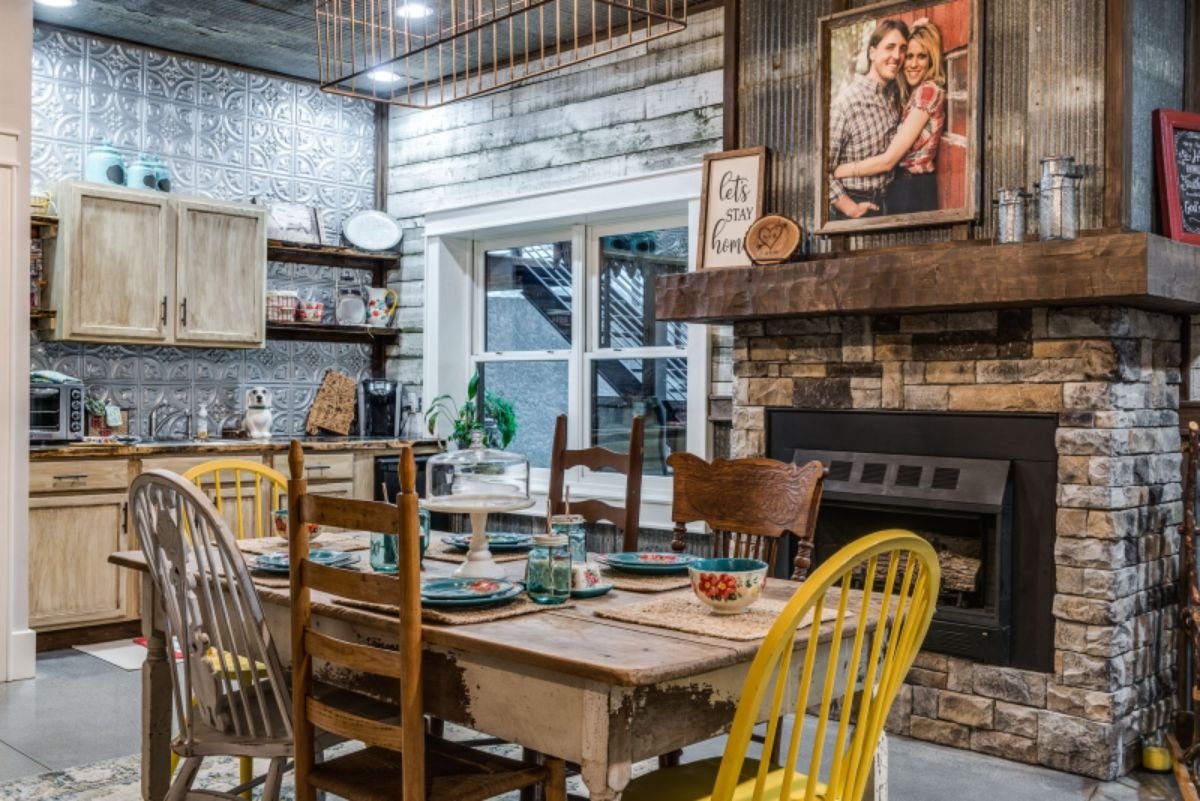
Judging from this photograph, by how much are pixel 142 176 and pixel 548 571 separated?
410 cm

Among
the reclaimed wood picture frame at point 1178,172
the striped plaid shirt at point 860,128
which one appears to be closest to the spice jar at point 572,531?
the striped plaid shirt at point 860,128

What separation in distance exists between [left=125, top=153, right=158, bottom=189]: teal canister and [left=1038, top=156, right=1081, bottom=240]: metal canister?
4.06m

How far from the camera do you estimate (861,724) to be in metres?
1.81

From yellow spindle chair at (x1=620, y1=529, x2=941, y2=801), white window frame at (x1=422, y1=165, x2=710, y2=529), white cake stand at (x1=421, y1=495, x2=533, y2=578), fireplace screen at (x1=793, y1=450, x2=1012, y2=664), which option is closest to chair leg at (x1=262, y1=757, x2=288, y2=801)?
white cake stand at (x1=421, y1=495, x2=533, y2=578)

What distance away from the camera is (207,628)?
230 centimetres

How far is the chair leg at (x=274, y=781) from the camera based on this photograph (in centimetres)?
233

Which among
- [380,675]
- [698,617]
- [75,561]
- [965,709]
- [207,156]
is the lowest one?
[965,709]

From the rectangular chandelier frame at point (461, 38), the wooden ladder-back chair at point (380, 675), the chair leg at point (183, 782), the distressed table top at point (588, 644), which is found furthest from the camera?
the rectangular chandelier frame at point (461, 38)

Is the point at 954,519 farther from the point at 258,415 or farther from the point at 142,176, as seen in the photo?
the point at 142,176

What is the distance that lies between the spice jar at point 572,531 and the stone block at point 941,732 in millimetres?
1790

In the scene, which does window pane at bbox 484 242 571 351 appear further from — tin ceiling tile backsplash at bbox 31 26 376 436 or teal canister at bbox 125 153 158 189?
A: teal canister at bbox 125 153 158 189

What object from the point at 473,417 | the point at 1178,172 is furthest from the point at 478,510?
the point at 473,417

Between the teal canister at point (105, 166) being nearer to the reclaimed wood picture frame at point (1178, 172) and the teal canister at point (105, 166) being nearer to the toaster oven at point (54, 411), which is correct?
the toaster oven at point (54, 411)

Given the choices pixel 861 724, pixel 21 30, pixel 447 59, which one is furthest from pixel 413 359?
pixel 861 724
